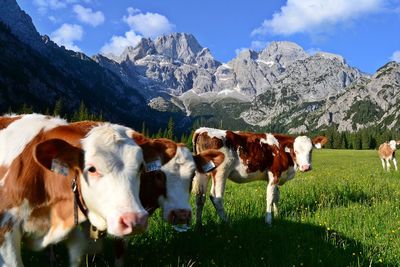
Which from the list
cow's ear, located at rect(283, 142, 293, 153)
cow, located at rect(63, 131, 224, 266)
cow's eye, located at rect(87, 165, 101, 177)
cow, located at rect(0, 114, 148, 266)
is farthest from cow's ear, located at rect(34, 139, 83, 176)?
cow's ear, located at rect(283, 142, 293, 153)

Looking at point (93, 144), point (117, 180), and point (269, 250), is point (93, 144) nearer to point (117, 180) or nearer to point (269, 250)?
point (117, 180)

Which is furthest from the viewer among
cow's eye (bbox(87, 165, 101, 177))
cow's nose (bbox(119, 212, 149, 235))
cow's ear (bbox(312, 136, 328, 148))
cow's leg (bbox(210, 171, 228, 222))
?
cow's ear (bbox(312, 136, 328, 148))

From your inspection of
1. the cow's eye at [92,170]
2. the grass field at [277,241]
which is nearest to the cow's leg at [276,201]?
the grass field at [277,241]

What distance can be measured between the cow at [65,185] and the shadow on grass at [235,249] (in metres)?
1.70

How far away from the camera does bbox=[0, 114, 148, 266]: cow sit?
4.50 m

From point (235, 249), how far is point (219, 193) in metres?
3.25

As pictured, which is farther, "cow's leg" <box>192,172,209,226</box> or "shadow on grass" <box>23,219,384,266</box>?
"cow's leg" <box>192,172,209,226</box>

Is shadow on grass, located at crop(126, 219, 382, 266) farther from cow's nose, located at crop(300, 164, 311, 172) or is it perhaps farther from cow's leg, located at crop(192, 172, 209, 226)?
cow's nose, located at crop(300, 164, 311, 172)

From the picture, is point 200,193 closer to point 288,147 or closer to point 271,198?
point 271,198

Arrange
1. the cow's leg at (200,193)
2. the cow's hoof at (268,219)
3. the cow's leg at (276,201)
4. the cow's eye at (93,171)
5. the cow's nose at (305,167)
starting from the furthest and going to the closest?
the cow's nose at (305,167)
the cow's leg at (276,201)
the cow's hoof at (268,219)
the cow's leg at (200,193)
the cow's eye at (93,171)

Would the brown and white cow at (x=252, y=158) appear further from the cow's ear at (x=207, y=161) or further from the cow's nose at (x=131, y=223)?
the cow's nose at (x=131, y=223)

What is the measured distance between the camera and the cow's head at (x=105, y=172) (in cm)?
433

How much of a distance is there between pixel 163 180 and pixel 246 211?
522cm

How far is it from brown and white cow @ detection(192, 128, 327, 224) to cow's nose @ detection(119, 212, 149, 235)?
269 inches
